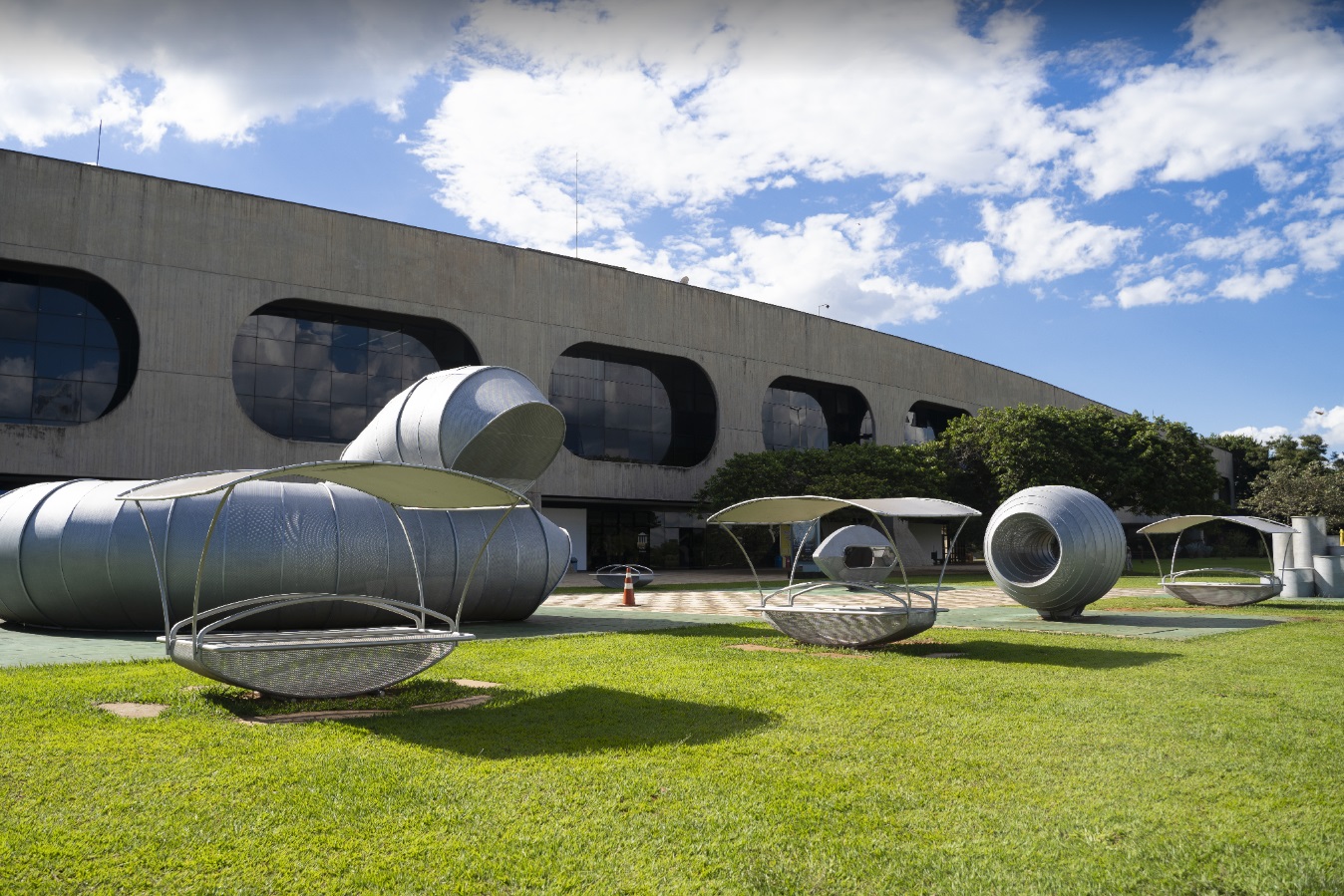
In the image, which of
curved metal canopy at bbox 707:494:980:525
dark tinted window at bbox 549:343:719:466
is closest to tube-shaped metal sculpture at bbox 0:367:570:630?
curved metal canopy at bbox 707:494:980:525

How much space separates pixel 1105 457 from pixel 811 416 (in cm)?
1831

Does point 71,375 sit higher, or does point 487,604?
point 71,375

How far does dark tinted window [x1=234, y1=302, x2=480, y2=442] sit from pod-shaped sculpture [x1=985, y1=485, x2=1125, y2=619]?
29.3 meters

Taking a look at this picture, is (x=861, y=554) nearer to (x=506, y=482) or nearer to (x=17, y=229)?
(x=506, y=482)

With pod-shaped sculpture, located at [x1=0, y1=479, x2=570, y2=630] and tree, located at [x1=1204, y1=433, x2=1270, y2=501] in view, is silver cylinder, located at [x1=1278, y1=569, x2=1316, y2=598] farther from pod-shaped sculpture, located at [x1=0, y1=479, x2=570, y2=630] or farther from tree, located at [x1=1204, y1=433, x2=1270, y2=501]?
tree, located at [x1=1204, y1=433, x2=1270, y2=501]

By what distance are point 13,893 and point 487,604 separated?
1289 cm

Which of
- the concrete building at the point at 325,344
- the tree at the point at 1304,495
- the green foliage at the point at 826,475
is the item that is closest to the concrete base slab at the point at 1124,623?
the green foliage at the point at 826,475

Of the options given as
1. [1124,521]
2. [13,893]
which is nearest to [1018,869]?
[13,893]

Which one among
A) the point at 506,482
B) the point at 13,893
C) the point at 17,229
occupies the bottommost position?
the point at 13,893

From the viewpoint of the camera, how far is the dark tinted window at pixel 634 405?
4844 cm

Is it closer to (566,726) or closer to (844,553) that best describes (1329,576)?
(844,553)

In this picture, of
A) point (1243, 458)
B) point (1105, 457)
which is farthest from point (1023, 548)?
point (1243, 458)

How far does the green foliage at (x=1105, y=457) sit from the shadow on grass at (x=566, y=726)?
39.0m

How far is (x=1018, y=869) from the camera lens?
14.9ft
